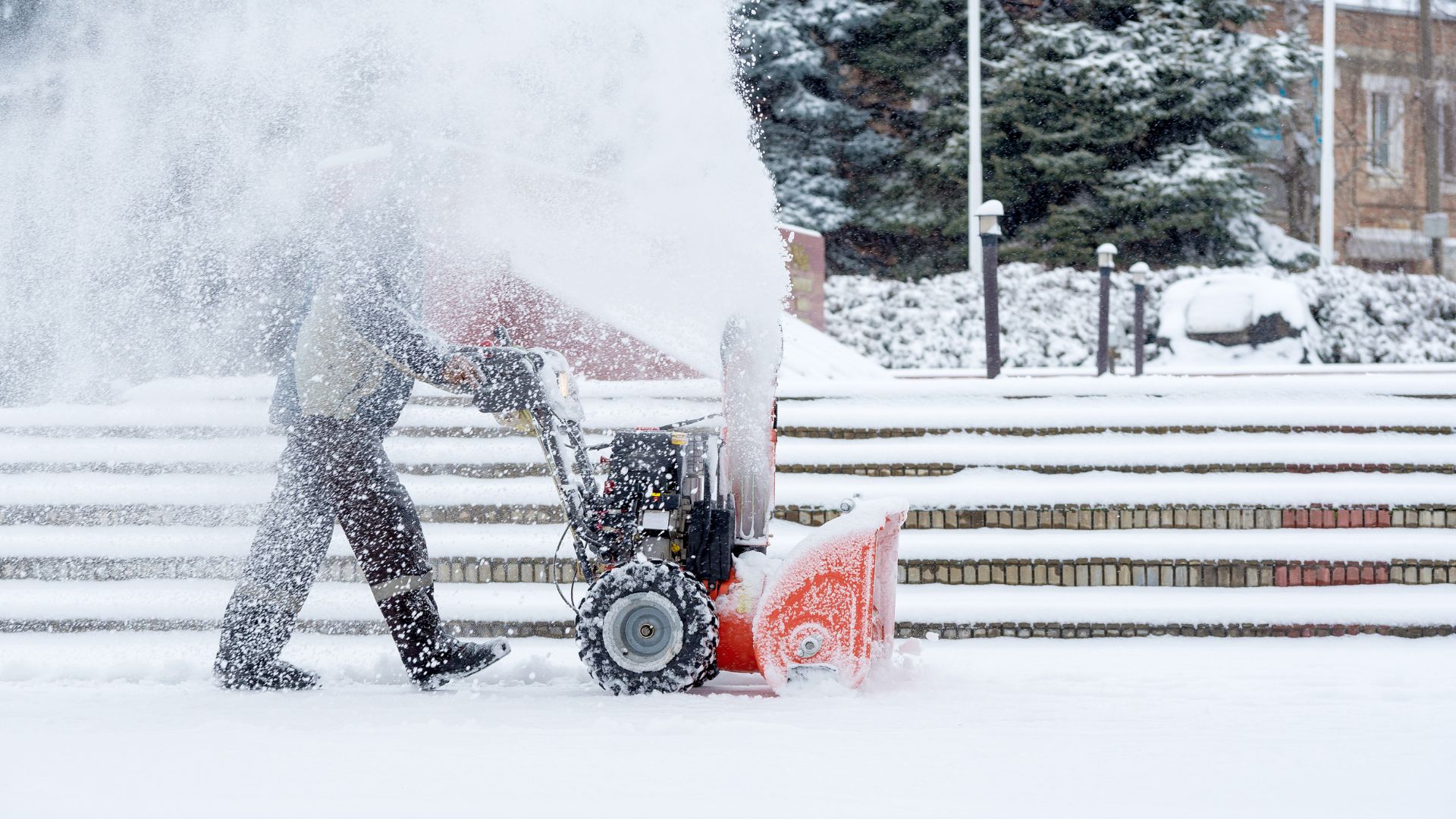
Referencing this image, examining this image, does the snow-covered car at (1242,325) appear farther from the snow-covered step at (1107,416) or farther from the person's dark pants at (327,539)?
the person's dark pants at (327,539)

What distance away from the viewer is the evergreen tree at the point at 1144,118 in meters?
15.6

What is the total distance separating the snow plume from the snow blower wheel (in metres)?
1.66

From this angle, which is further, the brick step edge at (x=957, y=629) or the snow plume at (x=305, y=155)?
the snow plume at (x=305, y=155)

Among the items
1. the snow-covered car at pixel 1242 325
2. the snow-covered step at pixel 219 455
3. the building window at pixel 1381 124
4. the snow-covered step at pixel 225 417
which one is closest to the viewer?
the snow-covered step at pixel 219 455

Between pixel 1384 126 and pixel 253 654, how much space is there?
2479 cm

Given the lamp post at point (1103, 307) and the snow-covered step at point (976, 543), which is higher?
the lamp post at point (1103, 307)

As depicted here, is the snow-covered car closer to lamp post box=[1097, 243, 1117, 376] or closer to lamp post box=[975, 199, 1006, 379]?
lamp post box=[1097, 243, 1117, 376]

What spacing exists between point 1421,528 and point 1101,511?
3.83 ft

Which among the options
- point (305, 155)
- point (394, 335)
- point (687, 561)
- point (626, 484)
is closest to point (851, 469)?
point (687, 561)

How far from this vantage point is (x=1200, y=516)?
4.76m

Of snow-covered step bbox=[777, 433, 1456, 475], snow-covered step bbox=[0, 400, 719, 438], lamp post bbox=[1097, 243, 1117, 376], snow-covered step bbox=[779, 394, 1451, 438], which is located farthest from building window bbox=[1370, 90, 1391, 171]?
snow-covered step bbox=[0, 400, 719, 438]

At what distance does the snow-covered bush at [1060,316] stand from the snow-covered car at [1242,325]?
1.85 ft

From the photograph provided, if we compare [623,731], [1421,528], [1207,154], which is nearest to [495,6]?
[623,731]

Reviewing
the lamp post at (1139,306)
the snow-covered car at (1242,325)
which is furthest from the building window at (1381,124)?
the lamp post at (1139,306)
